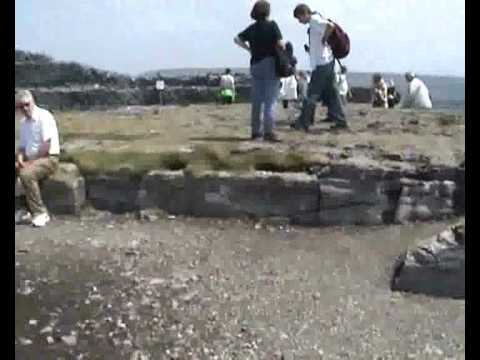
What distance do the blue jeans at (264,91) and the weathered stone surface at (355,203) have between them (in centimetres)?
169

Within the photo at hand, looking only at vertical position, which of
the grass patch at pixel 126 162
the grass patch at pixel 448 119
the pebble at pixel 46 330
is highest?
the grass patch at pixel 448 119

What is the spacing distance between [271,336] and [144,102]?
21879 millimetres

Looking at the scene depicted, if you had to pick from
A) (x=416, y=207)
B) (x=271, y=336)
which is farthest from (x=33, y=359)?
(x=416, y=207)

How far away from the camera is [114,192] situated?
8.53 m

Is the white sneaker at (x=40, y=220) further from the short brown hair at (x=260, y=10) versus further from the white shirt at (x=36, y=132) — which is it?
the short brown hair at (x=260, y=10)

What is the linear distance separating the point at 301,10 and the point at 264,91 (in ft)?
3.84

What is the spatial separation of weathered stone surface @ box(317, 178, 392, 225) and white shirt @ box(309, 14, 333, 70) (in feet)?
7.45

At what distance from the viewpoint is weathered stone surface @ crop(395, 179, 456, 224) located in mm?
7793

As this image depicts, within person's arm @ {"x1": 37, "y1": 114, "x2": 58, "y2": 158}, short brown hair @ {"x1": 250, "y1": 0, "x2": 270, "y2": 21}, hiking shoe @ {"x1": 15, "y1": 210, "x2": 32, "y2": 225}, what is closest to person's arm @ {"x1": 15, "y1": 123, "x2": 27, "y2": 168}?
person's arm @ {"x1": 37, "y1": 114, "x2": 58, "y2": 158}

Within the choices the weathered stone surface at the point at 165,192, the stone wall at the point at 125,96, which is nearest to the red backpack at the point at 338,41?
the weathered stone surface at the point at 165,192

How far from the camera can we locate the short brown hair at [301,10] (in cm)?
966

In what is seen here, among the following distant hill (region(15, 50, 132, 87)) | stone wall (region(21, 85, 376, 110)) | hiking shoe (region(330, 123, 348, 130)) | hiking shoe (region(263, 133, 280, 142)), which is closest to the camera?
hiking shoe (region(263, 133, 280, 142))

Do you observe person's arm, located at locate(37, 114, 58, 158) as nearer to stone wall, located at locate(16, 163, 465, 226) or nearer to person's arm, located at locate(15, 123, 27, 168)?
person's arm, located at locate(15, 123, 27, 168)

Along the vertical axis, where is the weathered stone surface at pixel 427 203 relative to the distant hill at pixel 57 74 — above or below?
below
